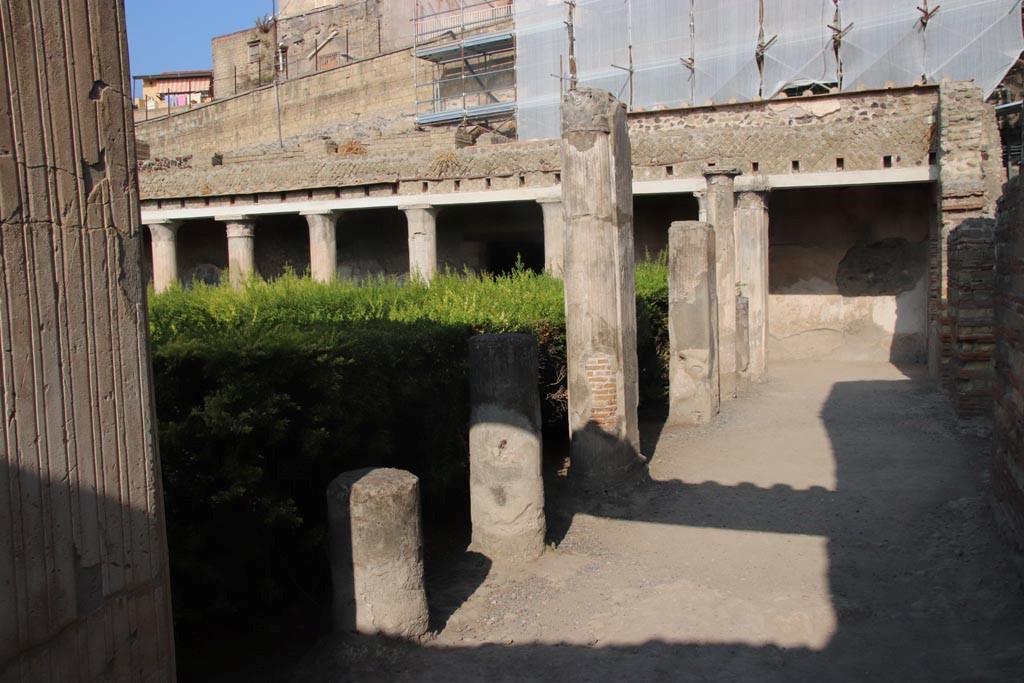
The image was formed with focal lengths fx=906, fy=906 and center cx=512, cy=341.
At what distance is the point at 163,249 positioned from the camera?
1611cm

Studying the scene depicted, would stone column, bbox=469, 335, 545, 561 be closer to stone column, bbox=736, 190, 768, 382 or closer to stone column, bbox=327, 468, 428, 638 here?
stone column, bbox=327, 468, 428, 638

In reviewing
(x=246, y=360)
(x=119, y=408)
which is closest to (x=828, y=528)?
(x=246, y=360)

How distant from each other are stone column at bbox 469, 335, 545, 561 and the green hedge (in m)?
0.45

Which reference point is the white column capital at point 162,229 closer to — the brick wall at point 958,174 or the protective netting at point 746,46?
the protective netting at point 746,46

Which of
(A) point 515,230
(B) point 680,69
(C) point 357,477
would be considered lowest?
(C) point 357,477

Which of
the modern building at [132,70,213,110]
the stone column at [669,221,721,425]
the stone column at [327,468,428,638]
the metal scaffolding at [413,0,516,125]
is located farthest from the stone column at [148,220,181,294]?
the modern building at [132,70,213,110]

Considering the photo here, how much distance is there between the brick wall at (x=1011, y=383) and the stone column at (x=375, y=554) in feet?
9.25

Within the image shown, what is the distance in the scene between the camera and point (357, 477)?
401 centimetres

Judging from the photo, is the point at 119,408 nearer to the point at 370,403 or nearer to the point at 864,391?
the point at 370,403

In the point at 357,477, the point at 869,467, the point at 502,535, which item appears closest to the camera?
the point at 357,477

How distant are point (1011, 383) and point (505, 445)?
104 inches

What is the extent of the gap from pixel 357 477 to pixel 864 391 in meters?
7.87

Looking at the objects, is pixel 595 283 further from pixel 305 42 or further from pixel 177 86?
pixel 177 86

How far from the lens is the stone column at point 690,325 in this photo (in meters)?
8.52
